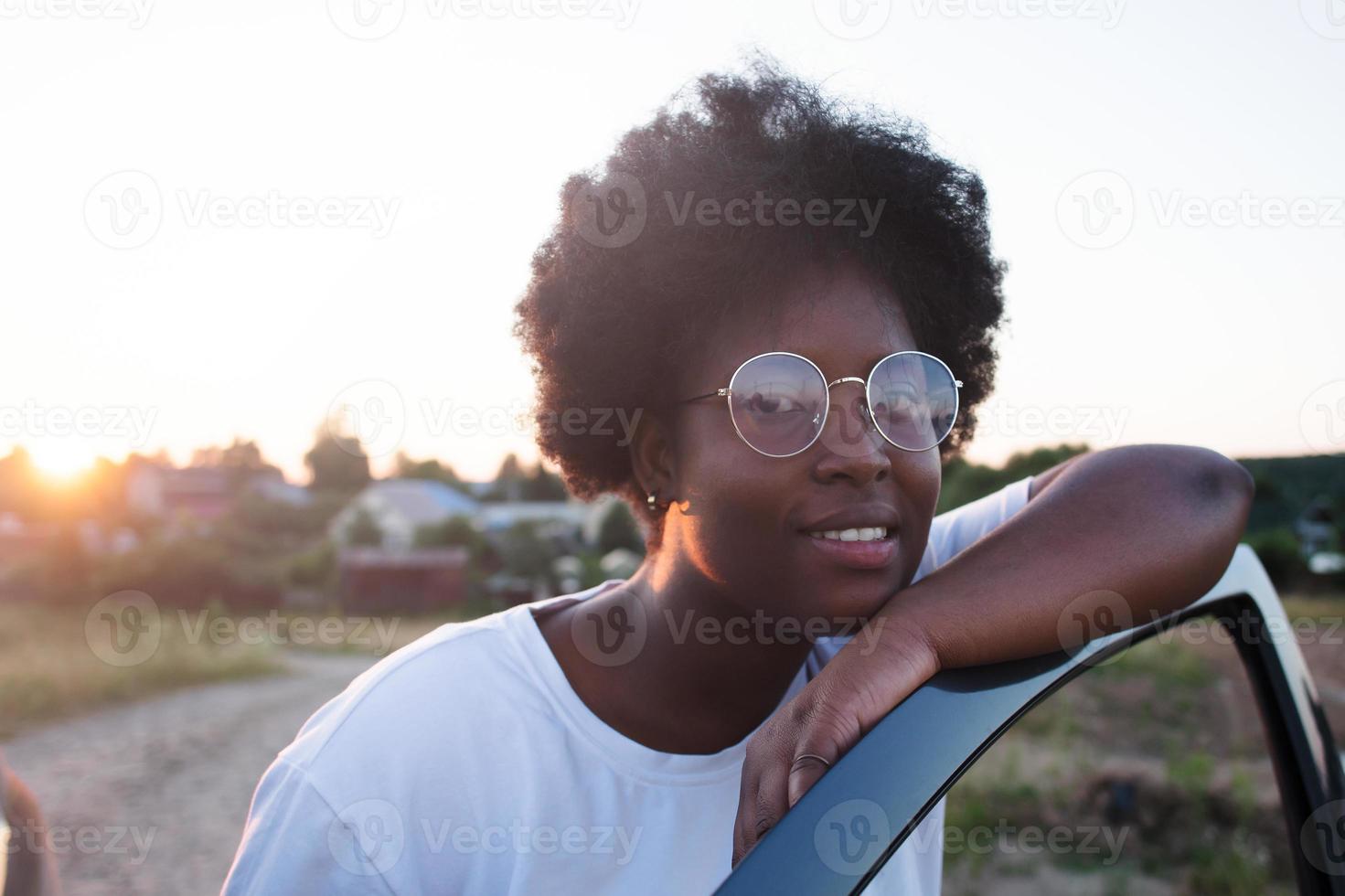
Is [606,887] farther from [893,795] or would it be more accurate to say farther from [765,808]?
[893,795]

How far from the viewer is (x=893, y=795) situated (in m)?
1.12

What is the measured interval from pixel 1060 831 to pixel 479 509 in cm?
5799

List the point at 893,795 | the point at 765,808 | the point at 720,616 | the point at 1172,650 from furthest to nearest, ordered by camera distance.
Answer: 1. the point at 1172,650
2. the point at 720,616
3. the point at 765,808
4. the point at 893,795

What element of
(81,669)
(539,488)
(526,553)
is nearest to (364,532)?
(526,553)

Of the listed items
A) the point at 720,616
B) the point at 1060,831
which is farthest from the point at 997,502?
the point at 1060,831

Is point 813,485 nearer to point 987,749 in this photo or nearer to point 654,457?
point 654,457

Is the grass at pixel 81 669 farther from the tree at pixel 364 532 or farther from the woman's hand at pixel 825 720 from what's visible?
the tree at pixel 364 532

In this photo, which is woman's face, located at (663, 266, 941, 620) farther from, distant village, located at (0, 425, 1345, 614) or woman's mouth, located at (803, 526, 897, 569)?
distant village, located at (0, 425, 1345, 614)

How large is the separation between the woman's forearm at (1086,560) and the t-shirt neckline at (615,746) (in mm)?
572

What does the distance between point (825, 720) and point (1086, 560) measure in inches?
27.0

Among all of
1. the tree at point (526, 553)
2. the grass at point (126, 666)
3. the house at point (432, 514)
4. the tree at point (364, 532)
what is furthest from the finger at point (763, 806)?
the tree at point (364, 532)

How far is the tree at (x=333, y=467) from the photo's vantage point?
7225cm

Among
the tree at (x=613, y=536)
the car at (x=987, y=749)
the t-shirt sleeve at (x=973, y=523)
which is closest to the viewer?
the car at (x=987, y=749)

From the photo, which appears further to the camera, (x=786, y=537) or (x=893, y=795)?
(x=786, y=537)
